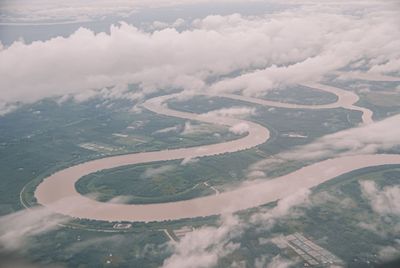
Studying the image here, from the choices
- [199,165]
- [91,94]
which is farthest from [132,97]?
[199,165]

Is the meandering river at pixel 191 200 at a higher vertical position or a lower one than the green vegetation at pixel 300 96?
higher

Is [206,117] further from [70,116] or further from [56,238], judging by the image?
[56,238]

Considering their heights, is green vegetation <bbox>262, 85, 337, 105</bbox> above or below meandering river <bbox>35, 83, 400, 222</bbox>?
below

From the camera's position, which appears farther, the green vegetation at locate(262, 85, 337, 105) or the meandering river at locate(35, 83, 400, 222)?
the green vegetation at locate(262, 85, 337, 105)

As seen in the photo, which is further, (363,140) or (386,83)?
(386,83)

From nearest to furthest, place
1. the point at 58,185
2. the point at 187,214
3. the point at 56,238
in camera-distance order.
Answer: the point at 56,238 < the point at 187,214 < the point at 58,185

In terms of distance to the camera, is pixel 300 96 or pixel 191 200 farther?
pixel 300 96

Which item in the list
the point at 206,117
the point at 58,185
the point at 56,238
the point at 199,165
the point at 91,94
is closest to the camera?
the point at 56,238

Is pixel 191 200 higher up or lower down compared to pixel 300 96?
higher up

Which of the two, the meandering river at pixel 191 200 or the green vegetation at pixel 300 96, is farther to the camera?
the green vegetation at pixel 300 96

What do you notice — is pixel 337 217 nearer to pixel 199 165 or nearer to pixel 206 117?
pixel 199 165
